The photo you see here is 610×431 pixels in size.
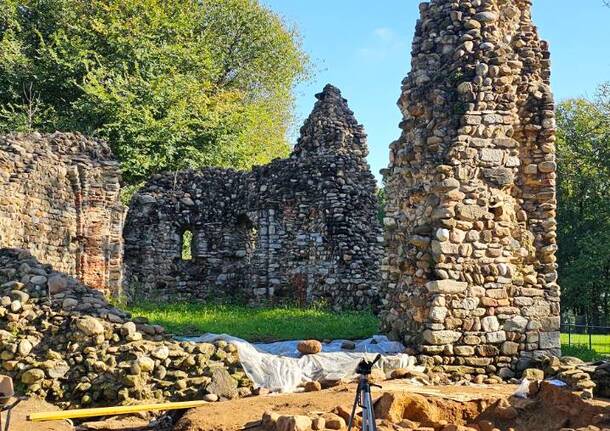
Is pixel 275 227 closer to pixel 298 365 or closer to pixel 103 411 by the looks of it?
pixel 298 365

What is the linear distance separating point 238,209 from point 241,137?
874 centimetres

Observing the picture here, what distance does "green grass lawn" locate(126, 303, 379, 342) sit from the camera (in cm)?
1070

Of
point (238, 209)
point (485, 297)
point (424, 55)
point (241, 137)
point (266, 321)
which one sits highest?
point (241, 137)

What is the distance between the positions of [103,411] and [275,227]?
39.0 feet

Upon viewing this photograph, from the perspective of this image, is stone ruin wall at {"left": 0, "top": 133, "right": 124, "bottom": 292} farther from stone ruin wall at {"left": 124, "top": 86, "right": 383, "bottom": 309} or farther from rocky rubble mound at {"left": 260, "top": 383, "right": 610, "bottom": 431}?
rocky rubble mound at {"left": 260, "top": 383, "right": 610, "bottom": 431}

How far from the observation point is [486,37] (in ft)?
31.2

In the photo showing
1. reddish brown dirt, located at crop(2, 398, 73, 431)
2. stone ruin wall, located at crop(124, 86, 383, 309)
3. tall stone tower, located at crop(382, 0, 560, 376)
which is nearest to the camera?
reddish brown dirt, located at crop(2, 398, 73, 431)

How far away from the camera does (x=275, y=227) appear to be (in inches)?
719

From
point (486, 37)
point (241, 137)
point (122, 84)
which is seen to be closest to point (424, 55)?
point (486, 37)

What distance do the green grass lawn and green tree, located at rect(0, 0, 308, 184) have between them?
9573 mm

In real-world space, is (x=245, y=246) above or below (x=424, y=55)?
below

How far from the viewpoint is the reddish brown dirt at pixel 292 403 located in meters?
6.49

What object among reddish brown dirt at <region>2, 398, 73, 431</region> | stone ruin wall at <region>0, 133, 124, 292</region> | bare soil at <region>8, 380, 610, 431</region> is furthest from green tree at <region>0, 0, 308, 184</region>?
bare soil at <region>8, 380, 610, 431</region>

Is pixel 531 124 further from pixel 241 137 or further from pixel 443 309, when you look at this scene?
pixel 241 137
